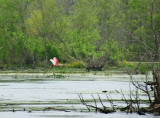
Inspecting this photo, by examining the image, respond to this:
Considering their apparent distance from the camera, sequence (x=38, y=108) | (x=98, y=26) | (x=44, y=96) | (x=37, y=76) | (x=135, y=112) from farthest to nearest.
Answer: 1. (x=98, y=26)
2. (x=37, y=76)
3. (x=44, y=96)
4. (x=38, y=108)
5. (x=135, y=112)

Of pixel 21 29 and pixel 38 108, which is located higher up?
pixel 21 29

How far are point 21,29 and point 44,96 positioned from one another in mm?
31862

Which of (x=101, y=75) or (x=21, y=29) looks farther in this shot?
(x=21, y=29)

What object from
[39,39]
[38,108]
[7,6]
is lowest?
[38,108]

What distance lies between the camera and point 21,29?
52031mm

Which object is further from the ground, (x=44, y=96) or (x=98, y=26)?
(x=98, y=26)

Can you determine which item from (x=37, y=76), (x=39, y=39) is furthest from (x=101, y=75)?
(x=39, y=39)

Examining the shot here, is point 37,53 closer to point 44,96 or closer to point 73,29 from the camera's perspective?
point 73,29

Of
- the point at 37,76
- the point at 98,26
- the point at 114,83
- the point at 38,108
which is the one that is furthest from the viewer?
the point at 98,26

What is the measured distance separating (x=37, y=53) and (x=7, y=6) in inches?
215

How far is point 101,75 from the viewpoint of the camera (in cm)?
3447

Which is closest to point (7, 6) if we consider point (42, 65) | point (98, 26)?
point (42, 65)

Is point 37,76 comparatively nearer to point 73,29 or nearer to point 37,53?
point 37,53

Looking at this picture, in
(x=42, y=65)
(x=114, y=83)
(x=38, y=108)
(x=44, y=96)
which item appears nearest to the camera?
(x=38, y=108)
